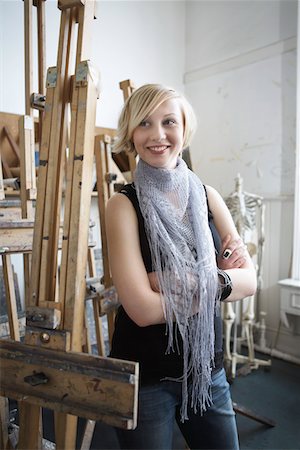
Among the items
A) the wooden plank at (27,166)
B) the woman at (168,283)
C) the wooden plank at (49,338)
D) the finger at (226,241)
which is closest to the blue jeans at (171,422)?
the woman at (168,283)

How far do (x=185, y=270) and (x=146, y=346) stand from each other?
204mm

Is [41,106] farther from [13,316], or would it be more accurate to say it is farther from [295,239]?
[295,239]

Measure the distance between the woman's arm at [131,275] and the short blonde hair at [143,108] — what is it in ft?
0.78

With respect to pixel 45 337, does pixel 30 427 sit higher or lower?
lower

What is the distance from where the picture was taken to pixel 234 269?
0.95 metres

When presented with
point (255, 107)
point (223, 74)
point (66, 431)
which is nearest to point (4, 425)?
point (66, 431)

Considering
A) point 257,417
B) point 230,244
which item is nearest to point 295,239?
point 257,417

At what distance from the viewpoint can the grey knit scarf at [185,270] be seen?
0.84m

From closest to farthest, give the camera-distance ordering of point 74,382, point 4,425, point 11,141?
point 74,382
point 4,425
point 11,141

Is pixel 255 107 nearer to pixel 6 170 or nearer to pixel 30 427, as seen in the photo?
pixel 6 170

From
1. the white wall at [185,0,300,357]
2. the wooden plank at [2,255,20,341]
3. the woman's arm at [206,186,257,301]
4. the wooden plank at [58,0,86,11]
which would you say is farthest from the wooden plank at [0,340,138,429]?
the white wall at [185,0,300,357]

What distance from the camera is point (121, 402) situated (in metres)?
0.69

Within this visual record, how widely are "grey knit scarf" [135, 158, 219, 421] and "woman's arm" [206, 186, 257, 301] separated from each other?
0.22ft

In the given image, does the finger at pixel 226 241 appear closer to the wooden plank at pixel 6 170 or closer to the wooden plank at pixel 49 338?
the wooden plank at pixel 49 338
